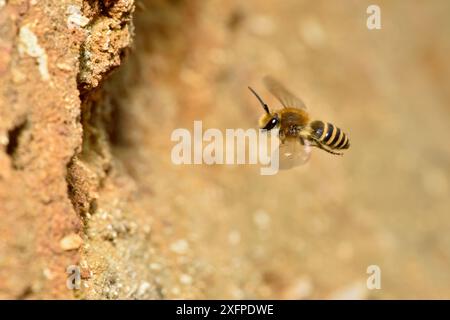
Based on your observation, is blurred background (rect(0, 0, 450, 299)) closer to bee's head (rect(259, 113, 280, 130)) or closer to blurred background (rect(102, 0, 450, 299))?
blurred background (rect(102, 0, 450, 299))

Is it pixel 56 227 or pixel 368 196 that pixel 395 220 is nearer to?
pixel 368 196

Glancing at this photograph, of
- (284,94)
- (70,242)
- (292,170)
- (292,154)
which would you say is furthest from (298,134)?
(70,242)

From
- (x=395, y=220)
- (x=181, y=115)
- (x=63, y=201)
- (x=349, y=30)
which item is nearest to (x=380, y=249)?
(x=395, y=220)

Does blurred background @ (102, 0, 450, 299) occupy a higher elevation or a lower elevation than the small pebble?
higher

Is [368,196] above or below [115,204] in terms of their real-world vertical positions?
above

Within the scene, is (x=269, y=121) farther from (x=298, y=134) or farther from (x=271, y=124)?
(x=298, y=134)

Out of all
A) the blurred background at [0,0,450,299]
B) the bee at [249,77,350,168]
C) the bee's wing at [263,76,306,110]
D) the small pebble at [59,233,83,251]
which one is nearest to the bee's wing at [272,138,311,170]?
the bee at [249,77,350,168]
